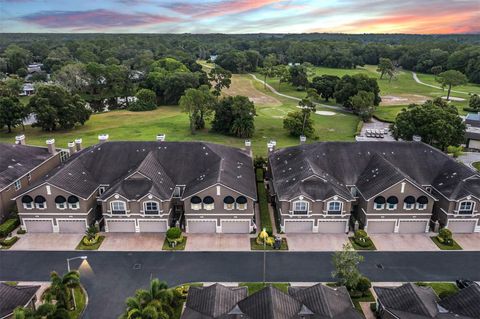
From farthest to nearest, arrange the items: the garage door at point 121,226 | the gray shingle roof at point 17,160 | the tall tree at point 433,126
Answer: the tall tree at point 433,126
the gray shingle roof at point 17,160
the garage door at point 121,226

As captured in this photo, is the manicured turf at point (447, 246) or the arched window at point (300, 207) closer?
the manicured turf at point (447, 246)

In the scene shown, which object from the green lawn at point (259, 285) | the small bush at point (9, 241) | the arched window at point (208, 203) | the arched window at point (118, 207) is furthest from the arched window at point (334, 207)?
the small bush at point (9, 241)

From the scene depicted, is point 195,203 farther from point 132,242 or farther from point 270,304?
point 270,304

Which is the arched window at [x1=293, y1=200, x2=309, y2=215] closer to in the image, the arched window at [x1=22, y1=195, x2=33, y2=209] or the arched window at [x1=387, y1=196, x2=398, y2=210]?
the arched window at [x1=387, y1=196, x2=398, y2=210]

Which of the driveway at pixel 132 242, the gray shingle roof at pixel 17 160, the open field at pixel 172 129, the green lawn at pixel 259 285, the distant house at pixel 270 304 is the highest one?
the gray shingle roof at pixel 17 160

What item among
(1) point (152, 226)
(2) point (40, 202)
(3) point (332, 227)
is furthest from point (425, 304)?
(2) point (40, 202)

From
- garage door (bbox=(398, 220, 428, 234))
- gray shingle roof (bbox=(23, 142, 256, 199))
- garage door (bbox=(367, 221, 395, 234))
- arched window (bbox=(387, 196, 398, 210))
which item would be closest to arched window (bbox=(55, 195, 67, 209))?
gray shingle roof (bbox=(23, 142, 256, 199))

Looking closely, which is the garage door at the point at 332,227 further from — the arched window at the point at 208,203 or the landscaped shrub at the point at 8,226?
the landscaped shrub at the point at 8,226
